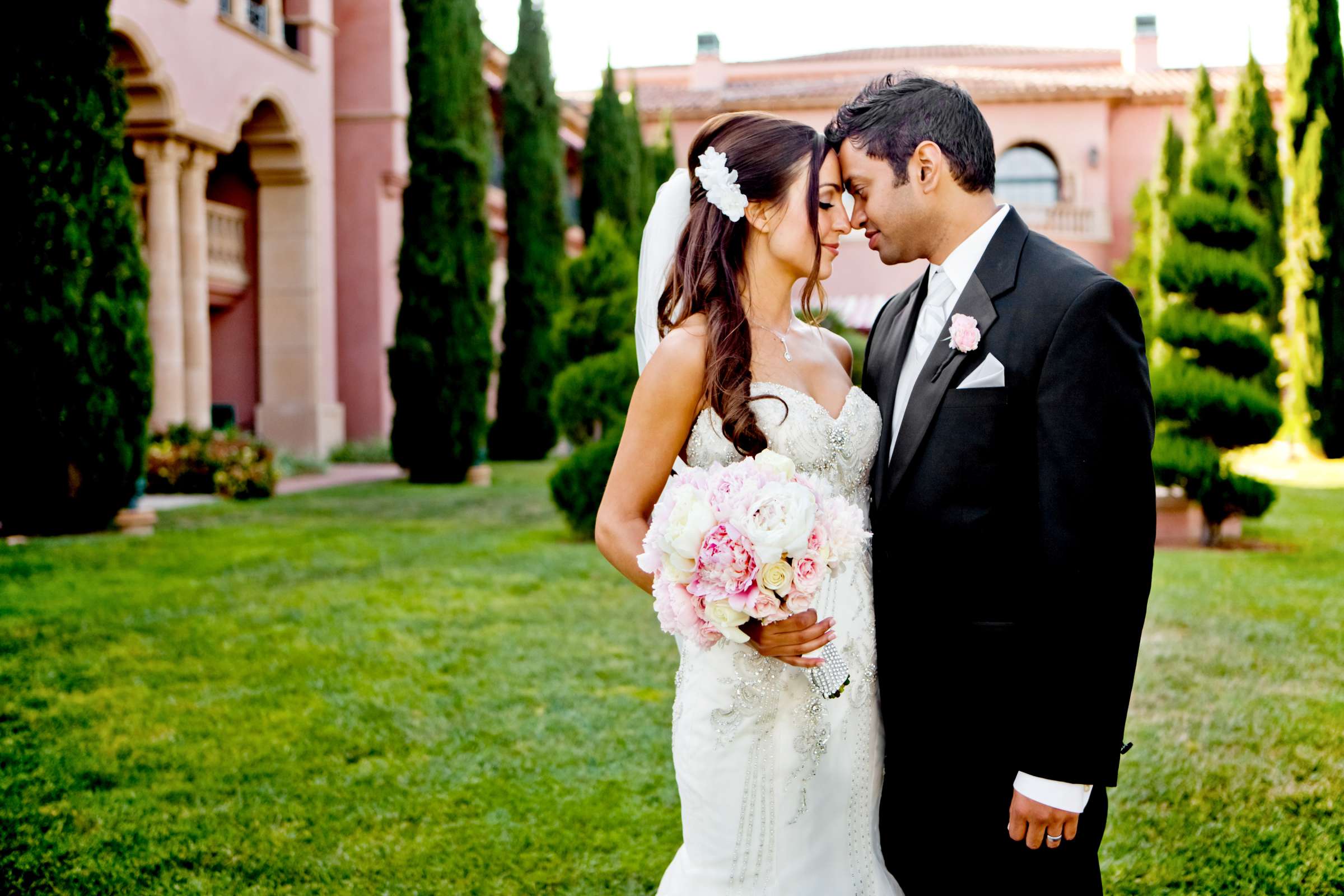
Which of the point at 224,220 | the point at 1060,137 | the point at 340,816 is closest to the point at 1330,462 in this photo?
the point at 1060,137

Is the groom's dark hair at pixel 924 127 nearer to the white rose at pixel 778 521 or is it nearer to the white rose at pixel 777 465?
the white rose at pixel 777 465

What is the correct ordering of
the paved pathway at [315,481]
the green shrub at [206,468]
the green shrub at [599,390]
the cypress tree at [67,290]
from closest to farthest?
the cypress tree at [67,290], the green shrub at [599,390], the paved pathway at [315,481], the green shrub at [206,468]

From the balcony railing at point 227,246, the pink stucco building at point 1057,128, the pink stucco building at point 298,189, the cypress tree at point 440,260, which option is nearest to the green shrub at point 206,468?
the pink stucco building at point 298,189

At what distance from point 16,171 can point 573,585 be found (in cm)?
654

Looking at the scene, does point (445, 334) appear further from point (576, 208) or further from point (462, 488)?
point (576, 208)

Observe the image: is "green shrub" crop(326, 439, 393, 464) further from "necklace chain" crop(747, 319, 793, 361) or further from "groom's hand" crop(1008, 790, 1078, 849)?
"groom's hand" crop(1008, 790, 1078, 849)

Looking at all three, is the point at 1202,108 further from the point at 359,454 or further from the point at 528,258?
the point at 359,454

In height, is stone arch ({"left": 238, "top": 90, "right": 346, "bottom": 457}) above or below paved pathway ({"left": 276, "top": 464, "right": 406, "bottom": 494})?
above

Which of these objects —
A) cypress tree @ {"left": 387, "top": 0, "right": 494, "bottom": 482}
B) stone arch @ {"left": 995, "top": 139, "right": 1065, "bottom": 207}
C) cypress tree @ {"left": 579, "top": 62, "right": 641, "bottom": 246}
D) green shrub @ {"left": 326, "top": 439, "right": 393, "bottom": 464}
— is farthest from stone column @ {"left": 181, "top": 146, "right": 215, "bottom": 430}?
stone arch @ {"left": 995, "top": 139, "right": 1065, "bottom": 207}

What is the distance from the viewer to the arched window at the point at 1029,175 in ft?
111

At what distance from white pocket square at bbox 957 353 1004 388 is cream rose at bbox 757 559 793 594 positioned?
26.2 inches

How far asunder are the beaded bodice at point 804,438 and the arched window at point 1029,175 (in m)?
32.8

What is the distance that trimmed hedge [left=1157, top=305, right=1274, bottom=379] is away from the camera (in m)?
11.7

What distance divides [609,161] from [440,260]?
32.6ft
